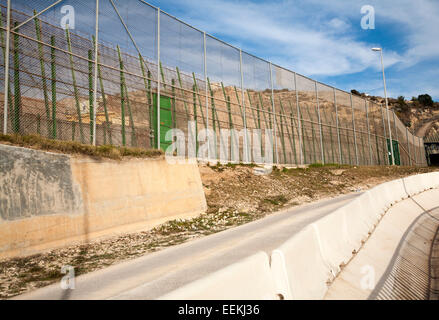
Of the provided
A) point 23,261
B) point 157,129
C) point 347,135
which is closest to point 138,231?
point 23,261

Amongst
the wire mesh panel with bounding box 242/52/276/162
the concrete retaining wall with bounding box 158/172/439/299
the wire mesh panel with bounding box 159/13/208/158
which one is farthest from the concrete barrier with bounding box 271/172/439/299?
the wire mesh panel with bounding box 242/52/276/162

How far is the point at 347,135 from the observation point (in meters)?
31.8

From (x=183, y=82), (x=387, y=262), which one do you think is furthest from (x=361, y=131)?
(x=387, y=262)

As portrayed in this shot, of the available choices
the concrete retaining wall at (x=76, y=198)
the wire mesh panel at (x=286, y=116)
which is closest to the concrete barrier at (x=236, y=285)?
the concrete retaining wall at (x=76, y=198)

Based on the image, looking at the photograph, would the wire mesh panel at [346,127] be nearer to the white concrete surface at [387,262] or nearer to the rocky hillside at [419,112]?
the white concrete surface at [387,262]

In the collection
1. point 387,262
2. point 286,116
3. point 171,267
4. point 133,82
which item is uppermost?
point 286,116

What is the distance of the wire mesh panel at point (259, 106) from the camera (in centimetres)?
2052

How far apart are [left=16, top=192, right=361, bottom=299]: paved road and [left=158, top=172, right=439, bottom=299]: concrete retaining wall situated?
1.53 metres

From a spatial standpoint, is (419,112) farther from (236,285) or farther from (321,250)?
(236,285)

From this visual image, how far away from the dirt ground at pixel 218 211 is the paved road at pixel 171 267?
56 centimetres

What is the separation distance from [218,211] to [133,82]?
608 cm

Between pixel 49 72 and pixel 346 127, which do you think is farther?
pixel 346 127

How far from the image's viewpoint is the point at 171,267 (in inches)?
244

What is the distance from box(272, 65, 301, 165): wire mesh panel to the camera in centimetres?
2325
